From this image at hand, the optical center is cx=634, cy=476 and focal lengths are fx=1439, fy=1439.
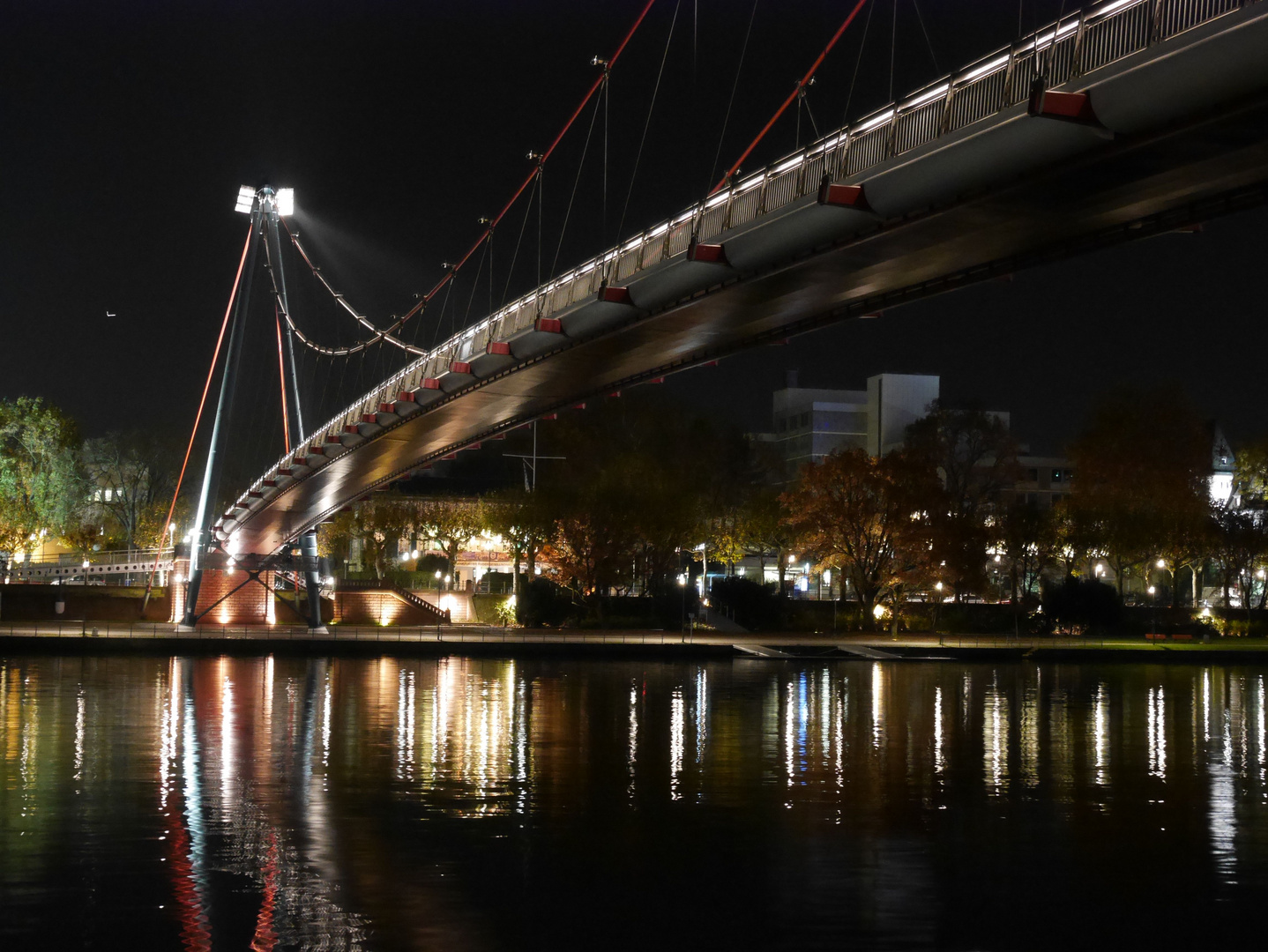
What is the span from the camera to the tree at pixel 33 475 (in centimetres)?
8038

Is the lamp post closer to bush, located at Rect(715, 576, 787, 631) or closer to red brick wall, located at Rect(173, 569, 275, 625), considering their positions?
bush, located at Rect(715, 576, 787, 631)

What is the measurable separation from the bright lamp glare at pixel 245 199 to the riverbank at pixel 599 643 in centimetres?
1930

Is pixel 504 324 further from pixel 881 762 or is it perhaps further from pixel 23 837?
pixel 23 837

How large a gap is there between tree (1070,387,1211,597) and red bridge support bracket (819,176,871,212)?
5390 cm

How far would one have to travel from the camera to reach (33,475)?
82500 millimetres

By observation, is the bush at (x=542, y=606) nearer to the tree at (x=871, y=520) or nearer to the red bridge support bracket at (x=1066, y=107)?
the tree at (x=871, y=520)

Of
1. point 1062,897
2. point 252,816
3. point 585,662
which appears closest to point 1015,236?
point 1062,897

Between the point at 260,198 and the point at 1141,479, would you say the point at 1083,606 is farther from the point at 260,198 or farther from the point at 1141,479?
the point at 260,198

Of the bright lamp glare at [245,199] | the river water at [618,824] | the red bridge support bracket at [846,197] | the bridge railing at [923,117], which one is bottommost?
the river water at [618,824]

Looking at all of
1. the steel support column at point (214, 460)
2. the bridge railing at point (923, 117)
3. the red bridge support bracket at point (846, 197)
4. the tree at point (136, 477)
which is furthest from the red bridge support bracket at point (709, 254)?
the tree at point (136, 477)

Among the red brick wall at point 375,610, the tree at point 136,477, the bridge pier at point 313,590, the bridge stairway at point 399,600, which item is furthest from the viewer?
the tree at point 136,477

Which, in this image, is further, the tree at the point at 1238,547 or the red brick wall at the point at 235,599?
the tree at the point at 1238,547

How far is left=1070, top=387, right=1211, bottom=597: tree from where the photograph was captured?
70.7m

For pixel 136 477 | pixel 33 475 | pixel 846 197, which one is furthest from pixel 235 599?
pixel 846 197
